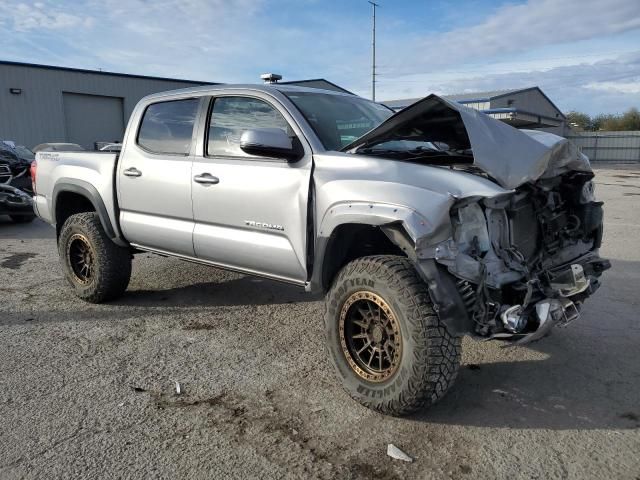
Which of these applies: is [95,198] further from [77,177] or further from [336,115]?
[336,115]

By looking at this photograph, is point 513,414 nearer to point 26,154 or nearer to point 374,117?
point 374,117

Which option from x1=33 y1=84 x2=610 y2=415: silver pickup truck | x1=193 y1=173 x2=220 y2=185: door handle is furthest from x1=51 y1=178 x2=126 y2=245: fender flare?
x1=193 y1=173 x2=220 y2=185: door handle

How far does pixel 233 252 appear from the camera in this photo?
4086 millimetres

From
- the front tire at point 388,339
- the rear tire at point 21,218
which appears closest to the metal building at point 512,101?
the rear tire at point 21,218

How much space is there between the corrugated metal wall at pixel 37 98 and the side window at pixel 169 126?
21175 millimetres

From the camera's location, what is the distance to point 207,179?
13.7ft

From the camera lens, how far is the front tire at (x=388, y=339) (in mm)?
2971

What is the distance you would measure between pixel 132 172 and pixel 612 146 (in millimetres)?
45003

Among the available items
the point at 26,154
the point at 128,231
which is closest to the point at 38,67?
the point at 26,154

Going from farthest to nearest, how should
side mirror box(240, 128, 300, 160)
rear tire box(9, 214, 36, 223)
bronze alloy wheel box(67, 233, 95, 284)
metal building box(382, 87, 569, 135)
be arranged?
metal building box(382, 87, 569, 135) < rear tire box(9, 214, 36, 223) < bronze alloy wheel box(67, 233, 95, 284) < side mirror box(240, 128, 300, 160)

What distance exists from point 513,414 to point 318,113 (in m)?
2.39

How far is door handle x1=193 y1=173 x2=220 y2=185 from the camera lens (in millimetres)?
4108

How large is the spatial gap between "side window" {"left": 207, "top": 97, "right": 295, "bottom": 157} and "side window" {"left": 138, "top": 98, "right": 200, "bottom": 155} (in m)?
0.26

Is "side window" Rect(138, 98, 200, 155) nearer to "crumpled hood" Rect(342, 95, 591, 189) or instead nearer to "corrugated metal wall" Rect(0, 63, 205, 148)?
"crumpled hood" Rect(342, 95, 591, 189)
